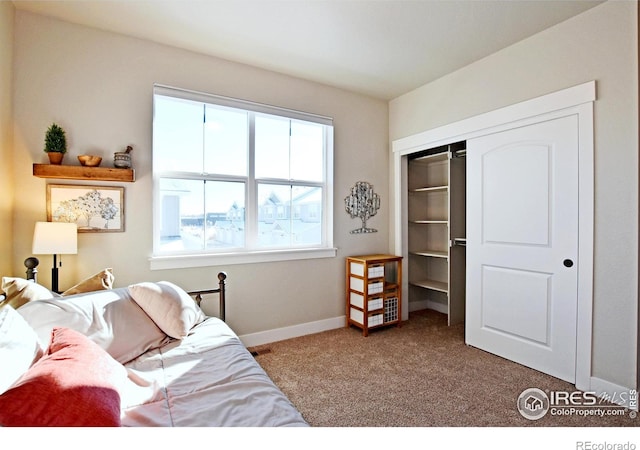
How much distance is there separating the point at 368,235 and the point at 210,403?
9.31 feet

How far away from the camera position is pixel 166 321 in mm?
1891

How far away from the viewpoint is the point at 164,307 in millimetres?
1911

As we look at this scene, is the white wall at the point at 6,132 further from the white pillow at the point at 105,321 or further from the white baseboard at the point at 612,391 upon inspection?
the white baseboard at the point at 612,391

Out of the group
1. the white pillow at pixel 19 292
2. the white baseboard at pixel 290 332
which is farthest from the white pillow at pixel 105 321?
the white baseboard at pixel 290 332

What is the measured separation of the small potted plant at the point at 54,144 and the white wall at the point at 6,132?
0.21m

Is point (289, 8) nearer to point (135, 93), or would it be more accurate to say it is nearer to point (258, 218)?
point (135, 93)

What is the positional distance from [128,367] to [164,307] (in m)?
0.38

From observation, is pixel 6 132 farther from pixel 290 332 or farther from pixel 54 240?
pixel 290 332

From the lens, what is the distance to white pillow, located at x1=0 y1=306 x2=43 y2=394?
0.97 meters

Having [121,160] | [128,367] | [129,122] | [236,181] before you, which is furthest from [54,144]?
[128,367]

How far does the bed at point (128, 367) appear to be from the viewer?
2.99 ft

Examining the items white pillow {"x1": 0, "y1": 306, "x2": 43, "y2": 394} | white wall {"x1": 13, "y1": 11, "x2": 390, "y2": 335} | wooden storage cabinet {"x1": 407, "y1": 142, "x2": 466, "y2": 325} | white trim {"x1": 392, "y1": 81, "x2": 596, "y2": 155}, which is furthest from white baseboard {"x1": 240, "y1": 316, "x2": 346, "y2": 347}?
Result: white trim {"x1": 392, "y1": 81, "x2": 596, "y2": 155}

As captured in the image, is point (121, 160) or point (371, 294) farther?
point (371, 294)
